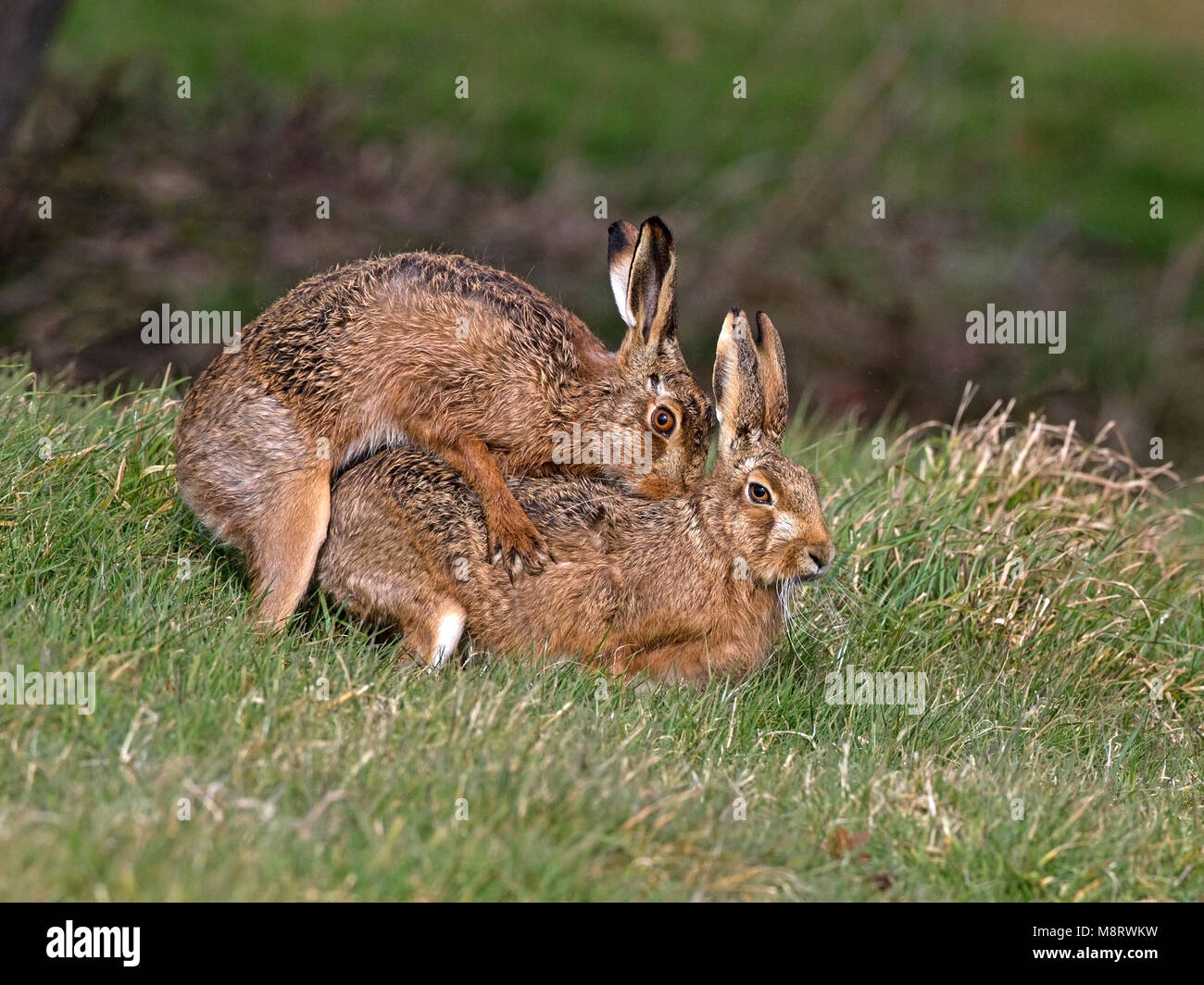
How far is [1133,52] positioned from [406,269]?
1774 centimetres

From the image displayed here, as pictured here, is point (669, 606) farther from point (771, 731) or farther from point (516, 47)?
point (516, 47)

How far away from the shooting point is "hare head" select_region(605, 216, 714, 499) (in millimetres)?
6836

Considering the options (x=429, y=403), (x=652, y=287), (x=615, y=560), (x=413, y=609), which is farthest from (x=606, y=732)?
(x=652, y=287)

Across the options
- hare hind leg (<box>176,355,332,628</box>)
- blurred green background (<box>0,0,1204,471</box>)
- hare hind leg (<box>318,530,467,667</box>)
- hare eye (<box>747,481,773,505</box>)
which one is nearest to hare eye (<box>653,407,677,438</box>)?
hare eye (<box>747,481,773,505</box>)

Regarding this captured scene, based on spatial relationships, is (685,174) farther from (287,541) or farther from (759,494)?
(287,541)

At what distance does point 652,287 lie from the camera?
7004 mm

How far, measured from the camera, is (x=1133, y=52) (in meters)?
21.9

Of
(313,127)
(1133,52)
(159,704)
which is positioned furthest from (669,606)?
(1133,52)

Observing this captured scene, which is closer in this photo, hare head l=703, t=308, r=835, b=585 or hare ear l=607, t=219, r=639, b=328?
hare head l=703, t=308, r=835, b=585

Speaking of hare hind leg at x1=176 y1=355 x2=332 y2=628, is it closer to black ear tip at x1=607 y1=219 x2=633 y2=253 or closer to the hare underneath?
the hare underneath

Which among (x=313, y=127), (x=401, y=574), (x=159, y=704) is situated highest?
(x=313, y=127)

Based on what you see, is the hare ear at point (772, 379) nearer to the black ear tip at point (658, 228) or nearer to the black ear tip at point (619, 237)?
the black ear tip at point (658, 228)

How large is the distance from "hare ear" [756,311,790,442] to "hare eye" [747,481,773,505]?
0.29 meters

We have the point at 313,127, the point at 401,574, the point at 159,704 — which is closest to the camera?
the point at 159,704
